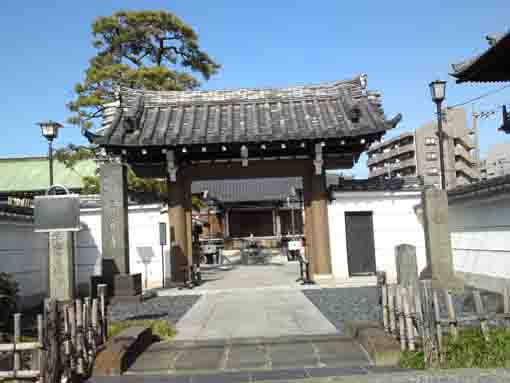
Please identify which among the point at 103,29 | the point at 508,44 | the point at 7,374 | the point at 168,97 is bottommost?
the point at 7,374

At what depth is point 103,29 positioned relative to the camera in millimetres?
20641

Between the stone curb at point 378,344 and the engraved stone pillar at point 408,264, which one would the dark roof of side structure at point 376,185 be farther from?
the stone curb at point 378,344

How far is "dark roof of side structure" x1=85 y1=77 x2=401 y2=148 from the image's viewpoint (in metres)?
12.0

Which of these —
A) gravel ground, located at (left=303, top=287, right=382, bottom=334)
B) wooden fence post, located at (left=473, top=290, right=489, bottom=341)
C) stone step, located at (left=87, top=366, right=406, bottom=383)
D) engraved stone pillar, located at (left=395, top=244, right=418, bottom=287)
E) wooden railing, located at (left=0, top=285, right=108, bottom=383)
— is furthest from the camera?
gravel ground, located at (left=303, top=287, right=382, bottom=334)

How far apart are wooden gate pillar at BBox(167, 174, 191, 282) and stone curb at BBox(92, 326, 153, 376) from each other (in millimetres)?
6650

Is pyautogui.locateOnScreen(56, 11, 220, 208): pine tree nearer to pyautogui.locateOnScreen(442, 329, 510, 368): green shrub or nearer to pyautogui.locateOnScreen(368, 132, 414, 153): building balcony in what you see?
pyautogui.locateOnScreen(442, 329, 510, 368): green shrub

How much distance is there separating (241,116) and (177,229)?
3.95 meters

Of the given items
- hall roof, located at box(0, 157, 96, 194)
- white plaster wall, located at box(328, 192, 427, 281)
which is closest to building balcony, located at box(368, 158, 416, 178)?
hall roof, located at box(0, 157, 96, 194)

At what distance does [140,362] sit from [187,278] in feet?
22.9

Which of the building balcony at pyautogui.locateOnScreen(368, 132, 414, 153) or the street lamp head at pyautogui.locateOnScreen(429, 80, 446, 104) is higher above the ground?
the building balcony at pyautogui.locateOnScreen(368, 132, 414, 153)

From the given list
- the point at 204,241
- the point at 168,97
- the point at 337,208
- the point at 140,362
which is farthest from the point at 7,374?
the point at 204,241

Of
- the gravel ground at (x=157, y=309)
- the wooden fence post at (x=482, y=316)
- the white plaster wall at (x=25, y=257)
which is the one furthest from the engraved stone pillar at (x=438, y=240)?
the white plaster wall at (x=25, y=257)

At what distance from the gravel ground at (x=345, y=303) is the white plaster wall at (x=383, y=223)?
1.97 meters

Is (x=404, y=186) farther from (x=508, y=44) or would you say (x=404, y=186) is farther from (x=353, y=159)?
(x=508, y=44)
